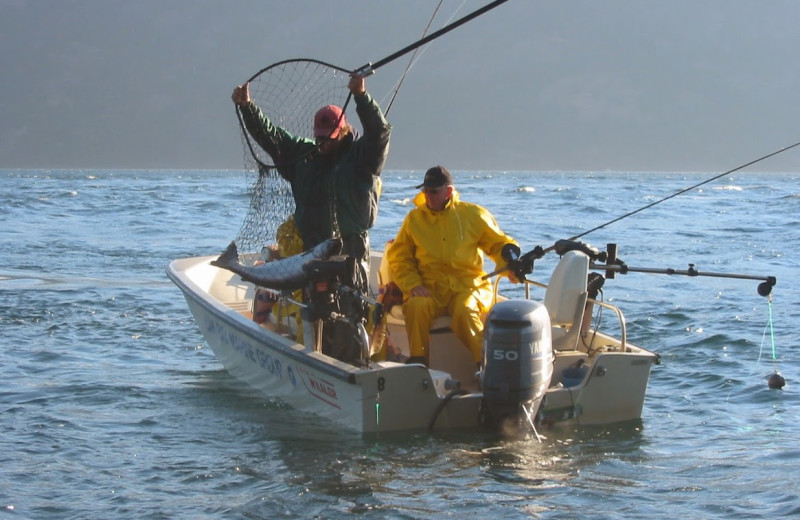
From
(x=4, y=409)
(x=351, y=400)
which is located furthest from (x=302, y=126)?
(x=4, y=409)

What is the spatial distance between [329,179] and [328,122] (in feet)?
1.24

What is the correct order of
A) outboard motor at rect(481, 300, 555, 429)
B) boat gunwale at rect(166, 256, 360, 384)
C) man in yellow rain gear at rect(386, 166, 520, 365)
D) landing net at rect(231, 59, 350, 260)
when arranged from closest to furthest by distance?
outboard motor at rect(481, 300, 555, 429) < boat gunwale at rect(166, 256, 360, 384) < man in yellow rain gear at rect(386, 166, 520, 365) < landing net at rect(231, 59, 350, 260)

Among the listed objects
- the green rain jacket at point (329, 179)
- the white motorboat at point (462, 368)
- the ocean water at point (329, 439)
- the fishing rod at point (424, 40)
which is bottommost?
the ocean water at point (329, 439)

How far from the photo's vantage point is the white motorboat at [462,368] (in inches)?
249

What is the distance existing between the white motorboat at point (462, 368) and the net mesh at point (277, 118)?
0.64m

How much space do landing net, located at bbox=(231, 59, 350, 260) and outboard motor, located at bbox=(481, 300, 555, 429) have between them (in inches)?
83.9

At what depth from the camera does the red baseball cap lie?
7.28 meters

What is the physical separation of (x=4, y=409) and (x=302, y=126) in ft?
9.60

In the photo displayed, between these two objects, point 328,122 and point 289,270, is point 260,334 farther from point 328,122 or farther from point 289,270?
point 328,122

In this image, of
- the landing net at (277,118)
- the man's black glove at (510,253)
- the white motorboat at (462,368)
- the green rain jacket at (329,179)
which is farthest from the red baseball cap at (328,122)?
the man's black glove at (510,253)

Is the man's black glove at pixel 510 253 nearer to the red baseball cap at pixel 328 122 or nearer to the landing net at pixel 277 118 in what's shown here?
the red baseball cap at pixel 328 122

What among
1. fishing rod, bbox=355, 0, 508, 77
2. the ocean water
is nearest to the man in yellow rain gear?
the ocean water

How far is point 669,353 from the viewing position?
10352 mm

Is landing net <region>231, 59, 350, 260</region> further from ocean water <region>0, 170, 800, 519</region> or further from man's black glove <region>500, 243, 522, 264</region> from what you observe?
man's black glove <region>500, 243, 522, 264</region>
